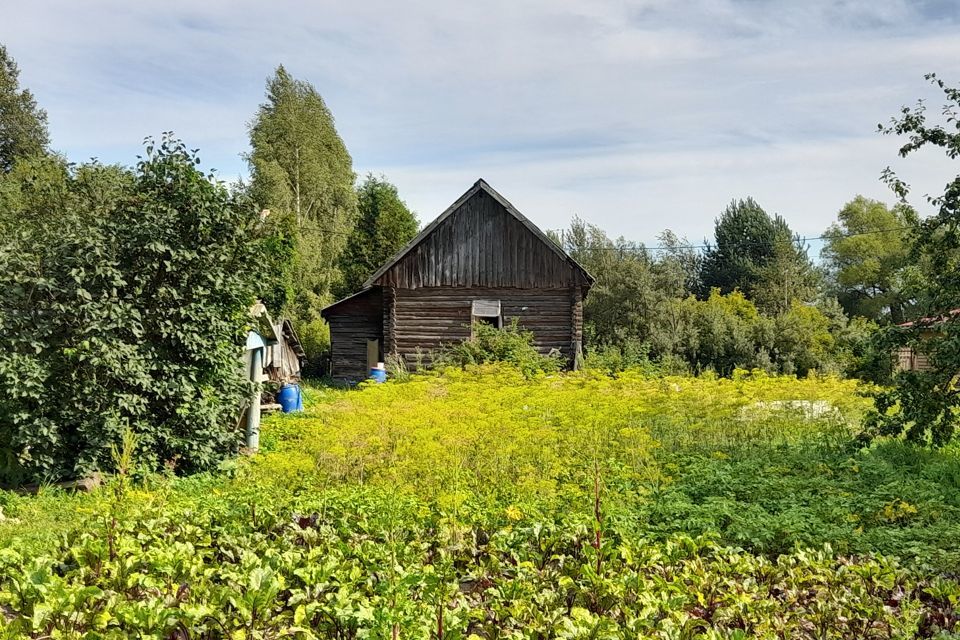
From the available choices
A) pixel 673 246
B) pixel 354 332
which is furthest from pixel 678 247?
pixel 354 332

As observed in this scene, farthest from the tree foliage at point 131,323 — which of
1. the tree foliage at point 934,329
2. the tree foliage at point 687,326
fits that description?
the tree foliage at point 687,326

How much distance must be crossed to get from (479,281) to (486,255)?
2.65 feet

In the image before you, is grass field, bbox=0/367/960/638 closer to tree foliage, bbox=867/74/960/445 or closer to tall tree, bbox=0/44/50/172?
tree foliage, bbox=867/74/960/445

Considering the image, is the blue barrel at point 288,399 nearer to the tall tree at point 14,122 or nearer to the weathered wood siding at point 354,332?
the weathered wood siding at point 354,332

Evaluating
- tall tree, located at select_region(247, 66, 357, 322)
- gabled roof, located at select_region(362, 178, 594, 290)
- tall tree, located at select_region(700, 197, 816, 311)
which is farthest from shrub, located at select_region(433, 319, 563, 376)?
tall tree, located at select_region(700, 197, 816, 311)

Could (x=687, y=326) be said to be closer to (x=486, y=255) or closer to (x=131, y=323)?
(x=486, y=255)

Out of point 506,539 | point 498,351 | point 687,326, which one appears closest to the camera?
point 506,539

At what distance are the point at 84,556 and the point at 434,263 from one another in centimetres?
1738

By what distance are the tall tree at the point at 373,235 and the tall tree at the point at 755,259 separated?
19893 millimetres

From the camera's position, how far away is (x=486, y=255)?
21.8 meters

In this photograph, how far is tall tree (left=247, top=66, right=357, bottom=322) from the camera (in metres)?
35.0

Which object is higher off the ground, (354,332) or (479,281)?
(479,281)

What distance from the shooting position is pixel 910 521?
7.24m

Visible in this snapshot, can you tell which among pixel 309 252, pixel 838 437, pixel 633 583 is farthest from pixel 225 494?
pixel 309 252
